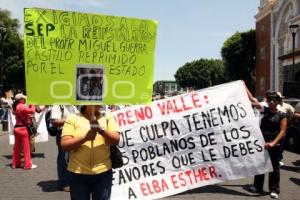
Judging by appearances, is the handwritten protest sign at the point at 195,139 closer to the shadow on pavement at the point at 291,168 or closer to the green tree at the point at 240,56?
the shadow on pavement at the point at 291,168

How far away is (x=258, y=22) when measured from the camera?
69.1 meters

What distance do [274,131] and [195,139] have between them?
1258 mm

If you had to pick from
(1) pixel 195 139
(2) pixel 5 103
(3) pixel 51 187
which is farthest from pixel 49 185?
(2) pixel 5 103

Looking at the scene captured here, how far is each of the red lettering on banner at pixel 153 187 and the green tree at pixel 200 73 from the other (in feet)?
389

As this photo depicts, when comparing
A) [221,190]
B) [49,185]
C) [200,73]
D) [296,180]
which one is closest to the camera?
[221,190]

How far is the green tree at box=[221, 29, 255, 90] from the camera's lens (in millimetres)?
73875

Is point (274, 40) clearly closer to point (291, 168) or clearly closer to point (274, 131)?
point (291, 168)

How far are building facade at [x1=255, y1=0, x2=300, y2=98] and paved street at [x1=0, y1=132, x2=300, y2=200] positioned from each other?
38186 millimetres

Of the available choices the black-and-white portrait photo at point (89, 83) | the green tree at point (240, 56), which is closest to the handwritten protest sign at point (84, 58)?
the black-and-white portrait photo at point (89, 83)

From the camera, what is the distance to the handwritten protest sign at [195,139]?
8.77 metres

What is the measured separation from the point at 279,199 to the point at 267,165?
21.9 inches

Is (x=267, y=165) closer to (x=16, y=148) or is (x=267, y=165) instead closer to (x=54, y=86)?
(x=54, y=86)

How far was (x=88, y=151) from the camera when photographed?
5086mm

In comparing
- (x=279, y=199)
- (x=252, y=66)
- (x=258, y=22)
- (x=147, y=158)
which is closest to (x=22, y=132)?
(x=147, y=158)
